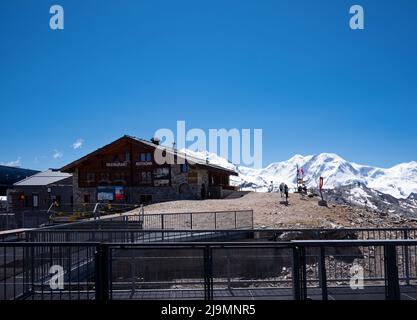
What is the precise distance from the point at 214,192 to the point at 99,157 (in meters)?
14.8

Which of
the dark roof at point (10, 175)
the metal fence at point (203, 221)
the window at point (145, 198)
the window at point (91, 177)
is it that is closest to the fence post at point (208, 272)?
the metal fence at point (203, 221)

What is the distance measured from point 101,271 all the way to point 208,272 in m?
1.69

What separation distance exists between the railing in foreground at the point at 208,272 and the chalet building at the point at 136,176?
39002mm

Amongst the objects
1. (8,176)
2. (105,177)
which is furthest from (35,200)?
(8,176)

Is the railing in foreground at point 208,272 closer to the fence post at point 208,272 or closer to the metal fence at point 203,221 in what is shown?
the fence post at point 208,272

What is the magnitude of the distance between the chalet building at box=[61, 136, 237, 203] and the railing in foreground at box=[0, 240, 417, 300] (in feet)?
128

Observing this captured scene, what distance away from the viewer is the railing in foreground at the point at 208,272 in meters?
6.66

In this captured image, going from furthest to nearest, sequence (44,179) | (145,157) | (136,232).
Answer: (44,179) < (145,157) < (136,232)

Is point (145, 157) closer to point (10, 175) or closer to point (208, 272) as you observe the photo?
point (208, 272)

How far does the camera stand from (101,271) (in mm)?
6574
